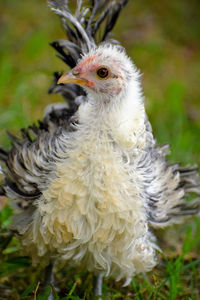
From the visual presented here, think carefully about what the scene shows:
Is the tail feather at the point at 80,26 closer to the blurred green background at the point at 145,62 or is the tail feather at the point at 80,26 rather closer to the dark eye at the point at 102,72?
the dark eye at the point at 102,72

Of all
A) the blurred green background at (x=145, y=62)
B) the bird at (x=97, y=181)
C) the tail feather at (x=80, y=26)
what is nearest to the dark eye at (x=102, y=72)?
the bird at (x=97, y=181)

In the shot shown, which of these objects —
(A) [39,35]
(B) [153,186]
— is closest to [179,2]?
(A) [39,35]

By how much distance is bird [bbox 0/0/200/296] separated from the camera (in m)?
2.07

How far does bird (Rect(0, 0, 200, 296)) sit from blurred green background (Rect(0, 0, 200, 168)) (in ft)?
4.87

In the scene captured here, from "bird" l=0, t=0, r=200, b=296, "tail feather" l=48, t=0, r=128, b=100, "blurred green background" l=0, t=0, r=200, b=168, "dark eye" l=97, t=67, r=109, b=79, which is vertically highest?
"blurred green background" l=0, t=0, r=200, b=168

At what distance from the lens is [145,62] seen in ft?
17.6

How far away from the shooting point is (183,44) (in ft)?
19.4

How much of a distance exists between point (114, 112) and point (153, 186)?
50cm

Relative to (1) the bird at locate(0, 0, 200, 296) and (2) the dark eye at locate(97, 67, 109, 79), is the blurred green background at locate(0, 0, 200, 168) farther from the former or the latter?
(2) the dark eye at locate(97, 67, 109, 79)

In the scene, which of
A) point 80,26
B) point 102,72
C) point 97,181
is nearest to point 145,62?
point 80,26

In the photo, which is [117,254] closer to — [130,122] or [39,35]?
[130,122]

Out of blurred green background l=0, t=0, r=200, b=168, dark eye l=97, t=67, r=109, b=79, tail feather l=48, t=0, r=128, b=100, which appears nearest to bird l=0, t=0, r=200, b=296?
dark eye l=97, t=67, r=109, b=79

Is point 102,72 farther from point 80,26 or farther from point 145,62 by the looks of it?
point 145,62

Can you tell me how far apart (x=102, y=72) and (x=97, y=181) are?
1.73 feet
